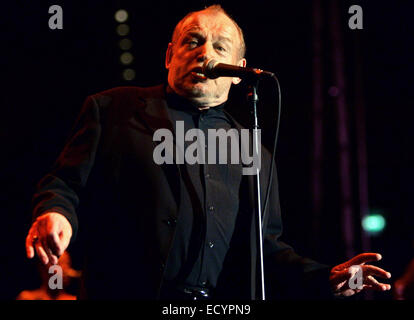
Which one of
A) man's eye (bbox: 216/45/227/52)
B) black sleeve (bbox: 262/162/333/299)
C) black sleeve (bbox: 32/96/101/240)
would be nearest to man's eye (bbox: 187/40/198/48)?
man's eye (bbox: 216/45/227/52)

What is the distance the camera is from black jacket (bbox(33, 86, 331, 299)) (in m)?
2.03

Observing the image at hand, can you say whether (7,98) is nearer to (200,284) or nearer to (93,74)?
(93,74)

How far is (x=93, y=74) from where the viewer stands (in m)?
3.60

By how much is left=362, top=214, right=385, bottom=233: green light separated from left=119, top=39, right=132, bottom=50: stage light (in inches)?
88.1

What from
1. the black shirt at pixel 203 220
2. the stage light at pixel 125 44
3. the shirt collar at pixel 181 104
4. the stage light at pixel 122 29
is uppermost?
the stage light at pixel 122 29

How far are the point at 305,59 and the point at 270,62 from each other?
32cm

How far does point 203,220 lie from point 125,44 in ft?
6.40

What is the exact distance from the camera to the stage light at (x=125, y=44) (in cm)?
367

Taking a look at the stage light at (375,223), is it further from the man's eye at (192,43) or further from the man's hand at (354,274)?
the man's eye at (192,43)

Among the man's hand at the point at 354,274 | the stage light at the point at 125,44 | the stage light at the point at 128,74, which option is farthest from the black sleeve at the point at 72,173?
the stage light at the point at 125,44

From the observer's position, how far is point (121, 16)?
363 centimetres

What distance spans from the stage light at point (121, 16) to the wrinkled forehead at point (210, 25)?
3.68 ft

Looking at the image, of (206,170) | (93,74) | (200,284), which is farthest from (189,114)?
(93,74)

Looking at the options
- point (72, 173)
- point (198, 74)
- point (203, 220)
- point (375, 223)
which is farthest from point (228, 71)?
point (375, 223)
